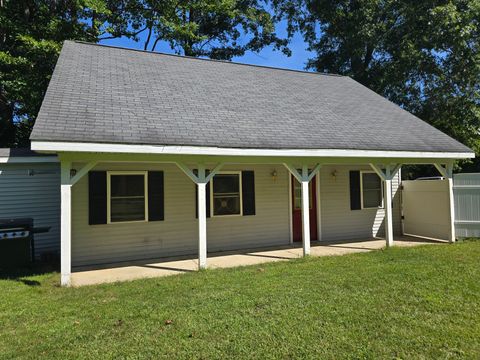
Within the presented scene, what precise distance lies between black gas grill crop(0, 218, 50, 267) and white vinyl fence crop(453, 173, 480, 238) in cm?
1051

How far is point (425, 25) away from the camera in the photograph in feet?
54.6

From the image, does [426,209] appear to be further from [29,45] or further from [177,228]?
[29,45]

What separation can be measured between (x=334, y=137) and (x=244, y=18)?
1644cm

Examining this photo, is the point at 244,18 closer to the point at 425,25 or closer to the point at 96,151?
the point at 425,25

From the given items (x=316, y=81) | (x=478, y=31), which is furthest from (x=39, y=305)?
(x=478, y=31)

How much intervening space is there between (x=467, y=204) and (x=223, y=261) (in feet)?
22.8

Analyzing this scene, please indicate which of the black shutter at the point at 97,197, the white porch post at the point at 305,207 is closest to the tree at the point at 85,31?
the black shutter at the point at 97,197

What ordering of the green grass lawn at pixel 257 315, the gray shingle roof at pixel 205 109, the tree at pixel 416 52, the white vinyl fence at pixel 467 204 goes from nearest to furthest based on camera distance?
1. the green grass lawn at pixel 257 315
2. the gray shingle roof at pixel 205 109
3. the white vinyl fence at pixel 467 204
4. the tree at pixel 416 52

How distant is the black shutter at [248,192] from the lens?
8766 mm

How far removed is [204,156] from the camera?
6496 mm

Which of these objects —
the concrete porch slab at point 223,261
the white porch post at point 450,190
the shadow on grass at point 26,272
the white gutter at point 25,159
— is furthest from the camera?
the white porch post at point 450,190

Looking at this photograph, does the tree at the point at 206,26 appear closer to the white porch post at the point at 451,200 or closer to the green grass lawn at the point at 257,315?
the white porch post at the point at 451,200

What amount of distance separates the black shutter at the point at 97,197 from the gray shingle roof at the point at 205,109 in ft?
5.10

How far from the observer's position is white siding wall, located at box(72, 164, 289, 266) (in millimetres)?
7371
